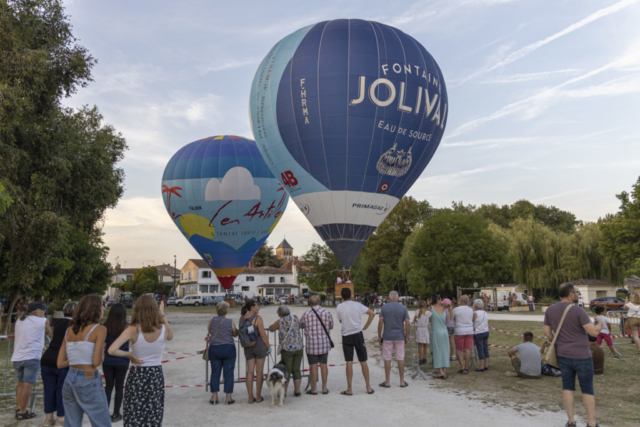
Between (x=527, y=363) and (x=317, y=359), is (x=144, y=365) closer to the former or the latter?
(x=317, y=359)

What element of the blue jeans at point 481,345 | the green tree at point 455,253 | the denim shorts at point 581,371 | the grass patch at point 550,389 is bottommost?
the grass patch at point 550,389

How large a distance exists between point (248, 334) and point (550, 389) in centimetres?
523

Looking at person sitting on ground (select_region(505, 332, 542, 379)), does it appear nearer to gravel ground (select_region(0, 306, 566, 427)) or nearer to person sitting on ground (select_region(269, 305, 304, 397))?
gravel ground (select_region(0, 306, 566, 427))

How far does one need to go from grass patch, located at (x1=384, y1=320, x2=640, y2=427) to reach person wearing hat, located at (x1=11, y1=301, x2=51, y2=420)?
257 inches

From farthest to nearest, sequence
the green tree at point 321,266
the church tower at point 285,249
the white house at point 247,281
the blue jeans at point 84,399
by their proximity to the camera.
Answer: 1. the church tower at point 285,249
2. the white house at point 247,281
3. the green tree at point 321,266
4. the blue jeans at point 84,399

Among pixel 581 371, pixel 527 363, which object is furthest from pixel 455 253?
pixel 581 371

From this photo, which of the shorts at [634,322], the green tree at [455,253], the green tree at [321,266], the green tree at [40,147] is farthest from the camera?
the green tree at [321,266]

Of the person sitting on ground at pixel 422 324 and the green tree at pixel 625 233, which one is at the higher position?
the green tree at pixel 625 233

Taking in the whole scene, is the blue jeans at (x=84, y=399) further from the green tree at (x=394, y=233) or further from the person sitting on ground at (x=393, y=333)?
the green tree at (x=394, y=233)

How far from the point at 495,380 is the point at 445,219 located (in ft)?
116

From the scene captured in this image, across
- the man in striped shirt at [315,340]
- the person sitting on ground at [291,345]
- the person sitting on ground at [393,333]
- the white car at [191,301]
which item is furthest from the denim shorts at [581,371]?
the white car at [191,301]

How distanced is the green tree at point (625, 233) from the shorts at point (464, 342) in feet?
97.6

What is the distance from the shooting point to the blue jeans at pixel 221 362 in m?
7.55

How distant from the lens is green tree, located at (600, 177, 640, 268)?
3388cm
